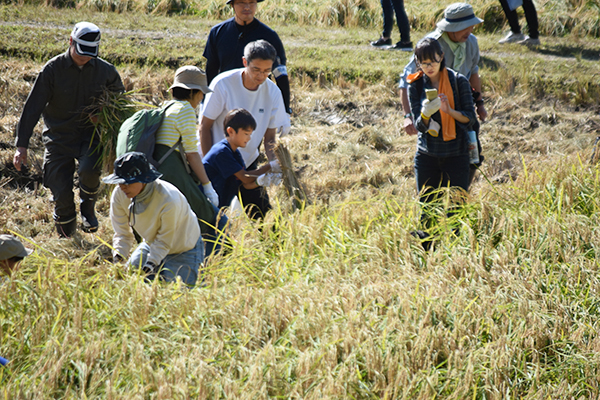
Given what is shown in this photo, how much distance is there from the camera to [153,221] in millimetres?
3270

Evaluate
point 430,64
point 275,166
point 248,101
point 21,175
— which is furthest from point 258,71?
point 21,175

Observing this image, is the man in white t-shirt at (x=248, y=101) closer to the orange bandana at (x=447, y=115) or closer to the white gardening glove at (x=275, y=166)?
the white gardening glove at (x=275, y=166)

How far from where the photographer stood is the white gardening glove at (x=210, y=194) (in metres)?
3.94

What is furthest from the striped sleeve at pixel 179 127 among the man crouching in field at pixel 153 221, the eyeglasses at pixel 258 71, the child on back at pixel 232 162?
the eyeglasses at pixel 258 71

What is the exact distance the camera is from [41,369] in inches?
89.4

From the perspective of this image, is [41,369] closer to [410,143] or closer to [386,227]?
[386,227]

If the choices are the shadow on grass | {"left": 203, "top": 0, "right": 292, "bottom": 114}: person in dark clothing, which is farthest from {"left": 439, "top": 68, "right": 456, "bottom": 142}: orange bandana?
the shadow on grass

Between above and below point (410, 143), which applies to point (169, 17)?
above

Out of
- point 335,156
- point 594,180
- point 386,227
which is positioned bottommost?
point 335,156

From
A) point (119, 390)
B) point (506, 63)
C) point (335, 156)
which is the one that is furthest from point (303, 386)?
point (506, 63)

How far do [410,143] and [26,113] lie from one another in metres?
4.20

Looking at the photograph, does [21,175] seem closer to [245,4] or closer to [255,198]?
[245,4]

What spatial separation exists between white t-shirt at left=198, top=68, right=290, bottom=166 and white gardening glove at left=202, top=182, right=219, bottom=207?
47 cm

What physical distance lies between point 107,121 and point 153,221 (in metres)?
1.81
